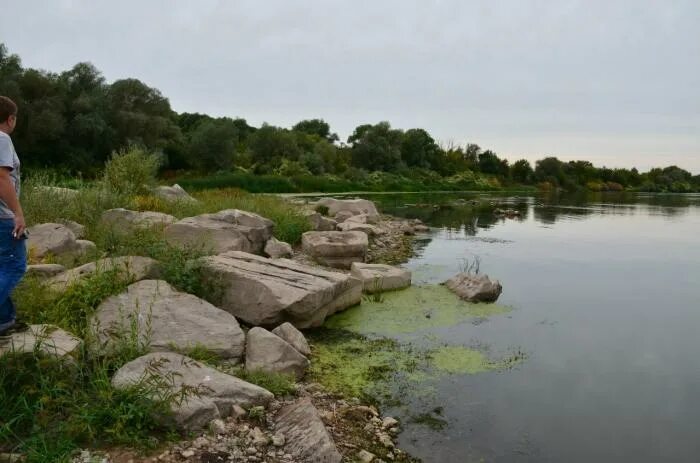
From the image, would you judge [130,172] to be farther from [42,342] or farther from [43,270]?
[42,342]

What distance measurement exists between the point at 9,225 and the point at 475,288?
723cm

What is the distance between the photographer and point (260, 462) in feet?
12.9

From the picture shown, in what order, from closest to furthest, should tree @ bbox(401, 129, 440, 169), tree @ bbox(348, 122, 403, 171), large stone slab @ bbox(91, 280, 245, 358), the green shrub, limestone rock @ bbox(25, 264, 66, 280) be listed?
large stone slab @ bbox(91, 280, 245, 358)
limestone rock @ bbox(25, 264, 66, 280)
the green shrub
tree @ bbox(348, 122, 403, 171)
tree @ bbox(401, 129, 440, 169)

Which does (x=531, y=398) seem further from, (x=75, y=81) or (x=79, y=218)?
(x=75, y=81)

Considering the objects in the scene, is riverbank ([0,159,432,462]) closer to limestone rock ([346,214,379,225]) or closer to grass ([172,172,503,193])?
limestone rock ([346,214,379,225])

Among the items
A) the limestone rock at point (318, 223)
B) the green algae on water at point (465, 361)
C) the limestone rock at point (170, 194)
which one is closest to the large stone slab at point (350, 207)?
the limestone rock at point (318, 223)

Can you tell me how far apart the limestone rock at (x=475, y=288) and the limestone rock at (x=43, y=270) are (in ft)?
20.7

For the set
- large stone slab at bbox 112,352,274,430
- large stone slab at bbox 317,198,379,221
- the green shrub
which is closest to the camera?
large stone slab at bbox 112,352,274,430

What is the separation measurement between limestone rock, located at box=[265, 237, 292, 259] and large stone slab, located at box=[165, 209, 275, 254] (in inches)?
4.7

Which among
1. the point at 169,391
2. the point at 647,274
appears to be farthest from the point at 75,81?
the point at 169,391

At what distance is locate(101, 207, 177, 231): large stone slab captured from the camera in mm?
9047

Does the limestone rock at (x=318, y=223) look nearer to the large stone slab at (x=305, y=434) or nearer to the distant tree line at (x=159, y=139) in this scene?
the distant tree line at (x=159, y=139)

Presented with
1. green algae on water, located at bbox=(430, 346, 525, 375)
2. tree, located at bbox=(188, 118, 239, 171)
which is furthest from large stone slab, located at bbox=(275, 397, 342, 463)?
tree, located at bbox=(188, 118, 239, 171)

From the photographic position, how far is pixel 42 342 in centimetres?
437
